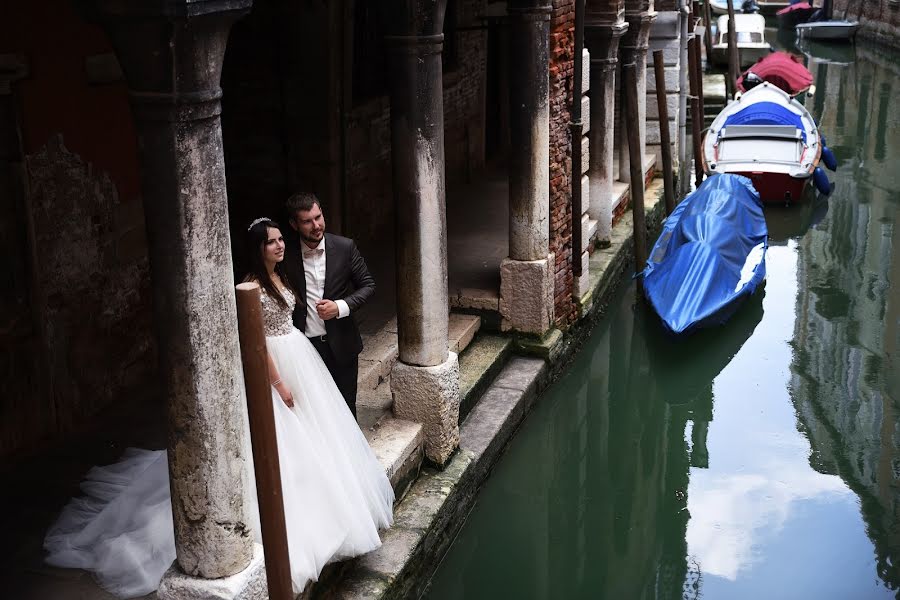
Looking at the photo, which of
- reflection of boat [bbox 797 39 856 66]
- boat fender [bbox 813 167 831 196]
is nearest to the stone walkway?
boat fender [bbox 813 167 831 196]

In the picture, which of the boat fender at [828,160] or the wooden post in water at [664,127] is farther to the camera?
the boat fender at [828,160]

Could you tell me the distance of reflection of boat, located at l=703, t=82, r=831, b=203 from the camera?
14.6 m

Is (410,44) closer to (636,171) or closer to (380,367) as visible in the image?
(380,367)

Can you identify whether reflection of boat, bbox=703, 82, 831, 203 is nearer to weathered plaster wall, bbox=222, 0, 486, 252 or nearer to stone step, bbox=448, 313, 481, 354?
weathered plaster wall, bbox=222, 0, 486, 252

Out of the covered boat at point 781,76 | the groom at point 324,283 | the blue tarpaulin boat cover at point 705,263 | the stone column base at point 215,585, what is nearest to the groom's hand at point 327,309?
the groom at point 324,283

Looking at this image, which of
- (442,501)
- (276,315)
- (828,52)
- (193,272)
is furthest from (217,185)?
(828,52)

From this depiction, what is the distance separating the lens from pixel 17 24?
5.26 meters

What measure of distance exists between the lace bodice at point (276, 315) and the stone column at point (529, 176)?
3184mm

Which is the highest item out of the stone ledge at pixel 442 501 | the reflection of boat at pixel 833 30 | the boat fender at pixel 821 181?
the reflection of boat at pixel 833 30

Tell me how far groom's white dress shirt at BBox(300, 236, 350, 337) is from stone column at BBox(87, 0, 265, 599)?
115cm

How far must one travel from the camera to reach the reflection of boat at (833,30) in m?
33.5

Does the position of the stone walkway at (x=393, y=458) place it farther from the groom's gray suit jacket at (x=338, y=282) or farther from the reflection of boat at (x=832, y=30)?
the reflection of boat at (x=832, y=30)

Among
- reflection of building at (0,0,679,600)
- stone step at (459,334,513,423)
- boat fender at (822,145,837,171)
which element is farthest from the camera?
boat fender at (822,145,837,171)

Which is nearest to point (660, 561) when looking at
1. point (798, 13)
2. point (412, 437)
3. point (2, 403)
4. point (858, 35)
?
point (412, 437)
